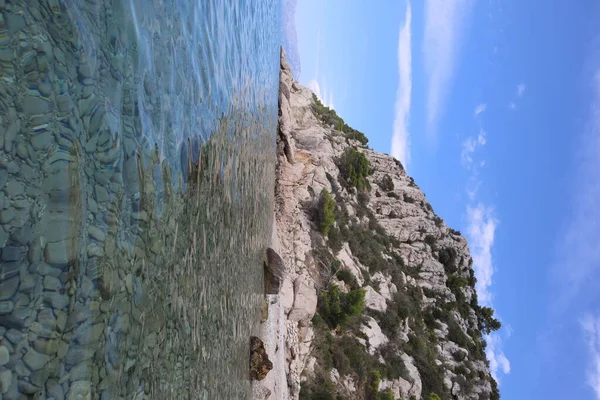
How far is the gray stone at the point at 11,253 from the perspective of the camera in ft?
5.87

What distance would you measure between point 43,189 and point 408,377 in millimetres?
25176

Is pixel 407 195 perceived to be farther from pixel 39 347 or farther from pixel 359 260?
pixel 39 347

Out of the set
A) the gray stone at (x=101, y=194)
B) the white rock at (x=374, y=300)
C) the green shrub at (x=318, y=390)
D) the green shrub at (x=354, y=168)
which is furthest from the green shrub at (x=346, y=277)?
the gray stone at (x=101, y=194)

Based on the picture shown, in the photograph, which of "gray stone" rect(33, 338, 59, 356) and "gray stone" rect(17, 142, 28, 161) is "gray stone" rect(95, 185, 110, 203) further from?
"gray stone" rect(33, 338, 59, 356)

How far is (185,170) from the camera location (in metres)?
4.27

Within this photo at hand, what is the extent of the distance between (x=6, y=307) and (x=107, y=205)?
96cm

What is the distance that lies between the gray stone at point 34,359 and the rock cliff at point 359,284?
9216mm

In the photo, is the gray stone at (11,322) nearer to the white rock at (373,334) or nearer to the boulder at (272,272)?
the boulder at (272,272)

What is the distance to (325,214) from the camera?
78.0 feet

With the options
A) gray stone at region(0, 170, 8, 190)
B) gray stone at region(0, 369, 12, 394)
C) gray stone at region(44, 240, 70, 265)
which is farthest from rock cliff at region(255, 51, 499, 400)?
gray stone at region(0, 170, 8, 190)

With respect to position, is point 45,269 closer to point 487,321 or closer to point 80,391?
point 80,391

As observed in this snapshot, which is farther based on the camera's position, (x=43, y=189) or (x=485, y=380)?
(x=485, y=380)

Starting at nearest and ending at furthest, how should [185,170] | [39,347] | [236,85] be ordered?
[39,347] → [185,170] → [236,85]

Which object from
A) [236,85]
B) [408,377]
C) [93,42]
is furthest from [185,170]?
[408,377]
